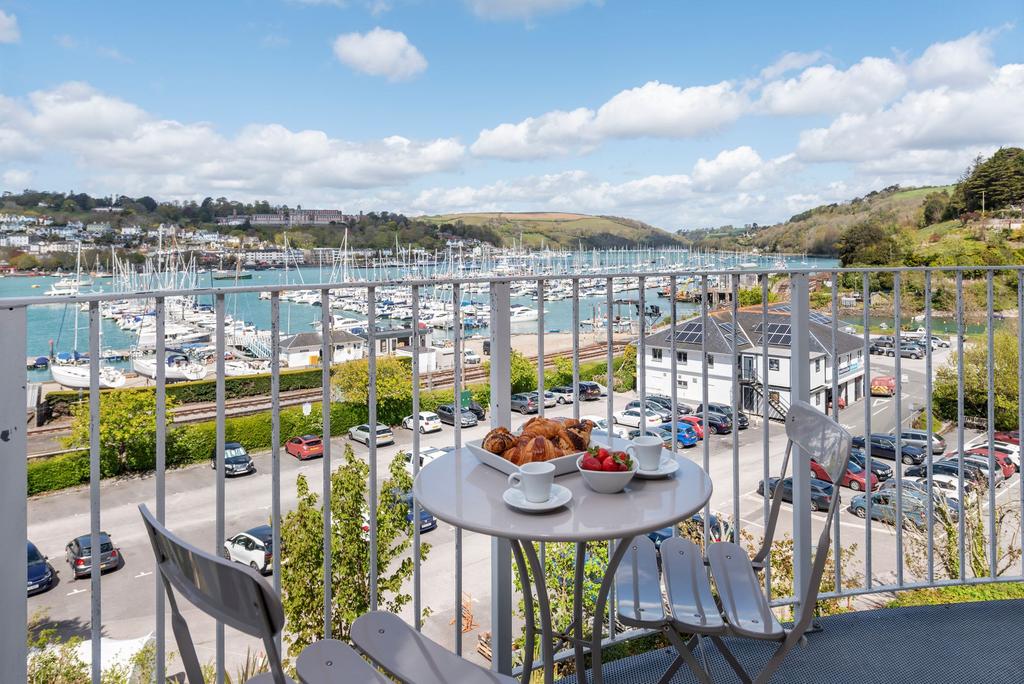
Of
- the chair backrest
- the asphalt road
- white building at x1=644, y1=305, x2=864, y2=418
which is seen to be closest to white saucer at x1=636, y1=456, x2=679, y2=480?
the asphalt road

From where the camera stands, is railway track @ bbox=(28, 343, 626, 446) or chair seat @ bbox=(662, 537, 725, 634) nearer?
chair seat @ bbox=(662, 537, 725, 634)

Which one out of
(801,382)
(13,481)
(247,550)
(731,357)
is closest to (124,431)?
(13,481)

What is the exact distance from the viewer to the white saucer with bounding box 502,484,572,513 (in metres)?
1.22

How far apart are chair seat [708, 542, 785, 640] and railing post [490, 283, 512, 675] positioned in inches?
24.7

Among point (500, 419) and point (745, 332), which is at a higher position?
point (745, 332)

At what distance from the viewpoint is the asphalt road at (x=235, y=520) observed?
195cm

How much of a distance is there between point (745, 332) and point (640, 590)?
54.9 inches

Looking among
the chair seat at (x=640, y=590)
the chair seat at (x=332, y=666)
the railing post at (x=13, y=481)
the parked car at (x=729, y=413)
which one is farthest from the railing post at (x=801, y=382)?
the railing post at (x=13, y=481)

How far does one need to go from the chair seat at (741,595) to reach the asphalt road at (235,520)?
0.42m

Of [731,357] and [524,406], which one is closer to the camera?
[731,357]

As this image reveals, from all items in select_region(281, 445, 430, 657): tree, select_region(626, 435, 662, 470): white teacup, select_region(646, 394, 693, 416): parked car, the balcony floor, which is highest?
select_region(626, 435, 662, 470): white teacup

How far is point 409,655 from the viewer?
1243 millimetres

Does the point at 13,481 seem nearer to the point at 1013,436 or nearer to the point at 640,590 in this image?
the point at 640,590

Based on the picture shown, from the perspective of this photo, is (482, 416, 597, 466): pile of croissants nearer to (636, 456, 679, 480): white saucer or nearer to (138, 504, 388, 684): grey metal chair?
(636, 456, 679, 480): white saucer
